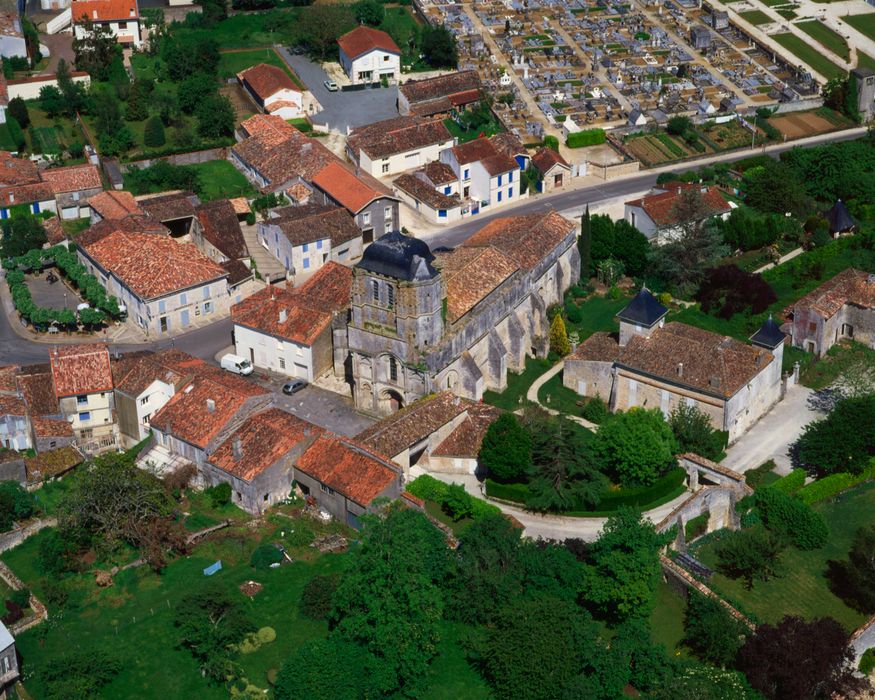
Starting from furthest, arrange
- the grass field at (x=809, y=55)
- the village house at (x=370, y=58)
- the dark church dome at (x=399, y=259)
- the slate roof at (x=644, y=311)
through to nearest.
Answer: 1. the grass field at (x=809, y=55)
2. the village house at (x=370, y=58)
3. the slate roof at (x=644, y=311)
4. the dark church dome at (x=399, y=259)

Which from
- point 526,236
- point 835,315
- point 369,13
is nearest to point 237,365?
point 526,236

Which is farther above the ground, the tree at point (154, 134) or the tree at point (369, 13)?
the tree at point (369, 13)

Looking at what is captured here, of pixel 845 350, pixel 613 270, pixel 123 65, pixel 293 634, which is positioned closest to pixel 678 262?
pixel 613 270

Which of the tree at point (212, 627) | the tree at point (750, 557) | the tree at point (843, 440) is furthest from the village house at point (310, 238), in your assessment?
the tree at point (750, 557)

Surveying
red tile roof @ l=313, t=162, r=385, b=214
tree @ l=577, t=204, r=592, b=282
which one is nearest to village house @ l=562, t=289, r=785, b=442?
tree @ l=577, t=204, r=592, b=282

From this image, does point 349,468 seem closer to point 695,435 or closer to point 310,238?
point 695,435

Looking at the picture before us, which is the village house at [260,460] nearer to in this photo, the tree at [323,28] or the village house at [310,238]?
the village house at [310,238]
